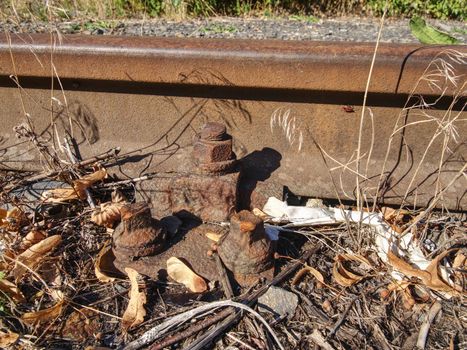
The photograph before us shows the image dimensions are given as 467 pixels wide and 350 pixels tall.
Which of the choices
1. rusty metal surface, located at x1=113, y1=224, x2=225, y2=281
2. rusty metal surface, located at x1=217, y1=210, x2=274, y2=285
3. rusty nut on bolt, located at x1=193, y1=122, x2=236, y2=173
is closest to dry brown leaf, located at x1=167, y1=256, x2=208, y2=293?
rusty metal surface, located at x1=113, y1=224, x2=225, y2=281

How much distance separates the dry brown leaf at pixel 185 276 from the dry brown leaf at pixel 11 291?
2.16 feet

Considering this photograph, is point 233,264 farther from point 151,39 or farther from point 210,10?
point 210,10

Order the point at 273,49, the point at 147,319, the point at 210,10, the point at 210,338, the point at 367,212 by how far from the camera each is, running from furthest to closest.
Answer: the point at 210,10 < the point at 367,212 < the point at 273,49 < the point at 147,319 < the point at 210,338

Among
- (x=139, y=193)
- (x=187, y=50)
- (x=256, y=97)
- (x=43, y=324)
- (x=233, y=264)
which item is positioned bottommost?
(x=43, y=324)

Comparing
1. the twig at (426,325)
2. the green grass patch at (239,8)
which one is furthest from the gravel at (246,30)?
the twig at (426,325)

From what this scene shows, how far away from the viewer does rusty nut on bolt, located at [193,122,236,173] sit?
84.4 inches

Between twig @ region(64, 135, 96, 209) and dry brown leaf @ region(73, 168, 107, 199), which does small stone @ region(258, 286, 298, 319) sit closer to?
twig @ region(64, 135, 96, 209)

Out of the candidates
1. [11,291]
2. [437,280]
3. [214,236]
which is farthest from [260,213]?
[11,291]

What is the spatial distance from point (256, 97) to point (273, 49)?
317mm

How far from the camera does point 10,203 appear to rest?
239 centimetres

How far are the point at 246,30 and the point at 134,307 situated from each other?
2595mm

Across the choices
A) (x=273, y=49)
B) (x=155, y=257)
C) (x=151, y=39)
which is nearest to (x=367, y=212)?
(x=273, y=49)

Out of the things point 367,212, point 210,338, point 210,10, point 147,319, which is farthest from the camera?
point 210,10

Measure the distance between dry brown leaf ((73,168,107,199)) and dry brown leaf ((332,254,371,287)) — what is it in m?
1.38
